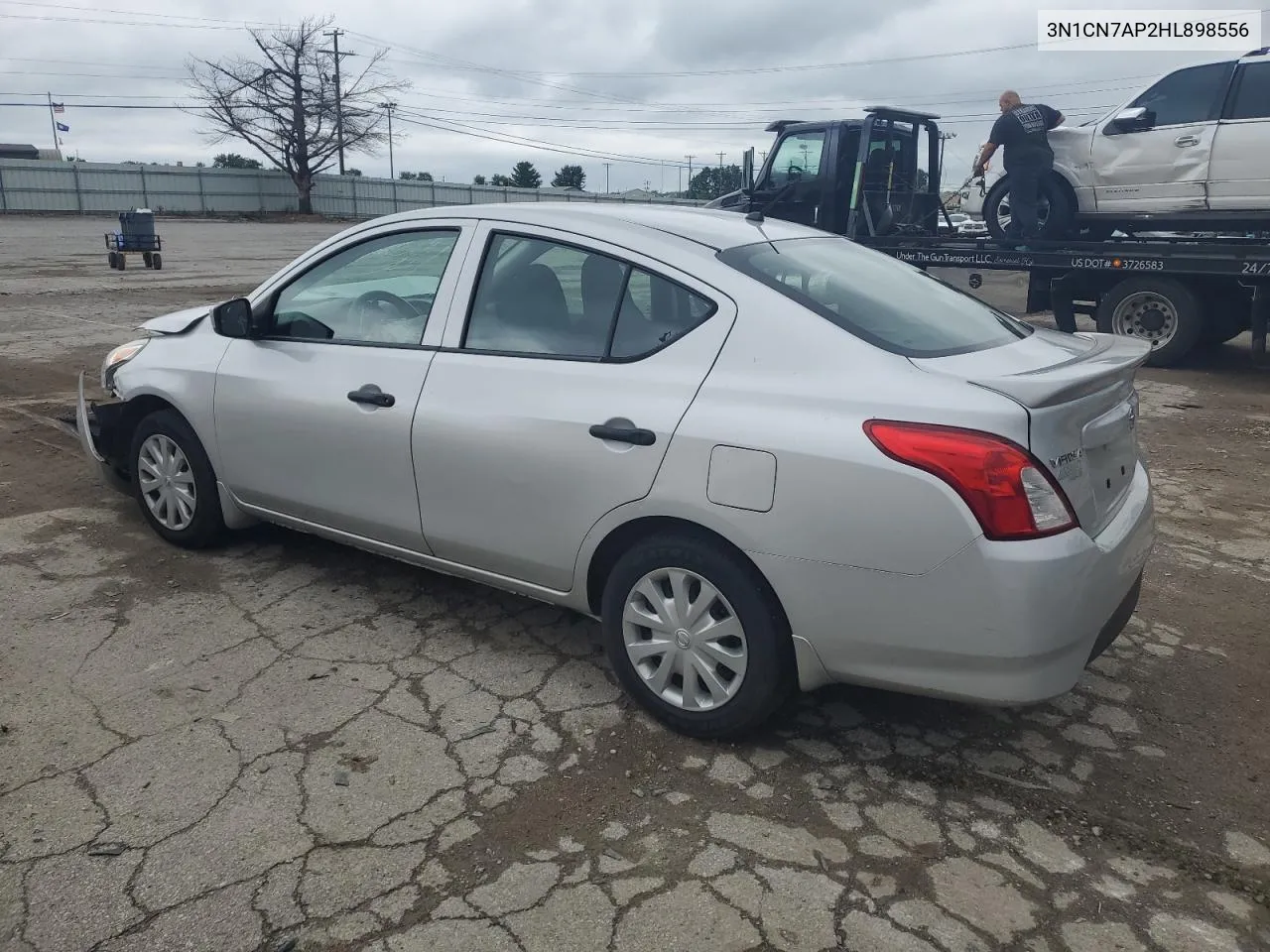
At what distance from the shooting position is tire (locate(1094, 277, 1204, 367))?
9.95 meters

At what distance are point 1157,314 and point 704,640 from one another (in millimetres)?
9091

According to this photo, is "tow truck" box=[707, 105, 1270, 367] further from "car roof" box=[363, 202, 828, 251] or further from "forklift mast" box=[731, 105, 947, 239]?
"car roof" box=[363, 202, 828, 251]

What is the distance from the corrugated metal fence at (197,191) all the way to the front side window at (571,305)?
34506mm

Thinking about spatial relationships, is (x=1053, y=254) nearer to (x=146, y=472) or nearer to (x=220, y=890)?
(x=146, y=472)

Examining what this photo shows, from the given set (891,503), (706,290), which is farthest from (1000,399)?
(706,290)

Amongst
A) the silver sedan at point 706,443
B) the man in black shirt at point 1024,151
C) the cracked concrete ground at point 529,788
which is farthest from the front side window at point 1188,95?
the silver sedan at point 706,443

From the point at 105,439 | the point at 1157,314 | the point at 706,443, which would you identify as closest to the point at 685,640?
the point at 706,443

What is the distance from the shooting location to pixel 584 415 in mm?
3158

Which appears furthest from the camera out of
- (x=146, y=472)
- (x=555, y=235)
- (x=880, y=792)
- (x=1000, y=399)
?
(x=146, y=472)

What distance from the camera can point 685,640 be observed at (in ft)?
10.1

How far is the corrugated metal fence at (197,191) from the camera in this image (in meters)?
42.3

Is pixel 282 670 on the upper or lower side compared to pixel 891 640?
lower

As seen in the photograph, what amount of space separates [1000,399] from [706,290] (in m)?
0.94

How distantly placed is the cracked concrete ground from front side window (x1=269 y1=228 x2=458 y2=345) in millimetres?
1092
